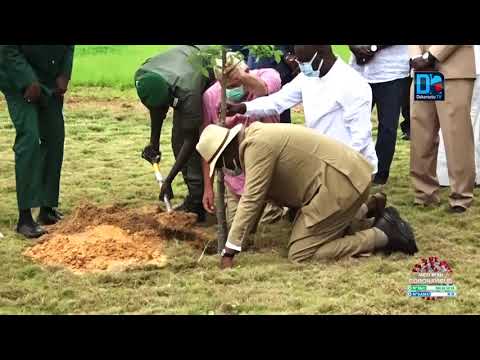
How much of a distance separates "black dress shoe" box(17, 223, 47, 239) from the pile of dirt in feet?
0.25

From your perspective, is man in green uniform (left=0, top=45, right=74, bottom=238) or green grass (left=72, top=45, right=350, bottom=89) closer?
man in green uniform (left=0, top=45, right=74, bottom=238)

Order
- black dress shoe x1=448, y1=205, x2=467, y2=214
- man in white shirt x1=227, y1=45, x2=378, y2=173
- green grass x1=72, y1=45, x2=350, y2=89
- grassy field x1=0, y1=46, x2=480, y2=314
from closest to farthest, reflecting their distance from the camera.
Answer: grassy field x1=0, y1=46, x2=480, y2=314 < man in white shirt x1=227, y1=45, x2=378, y2=173 < black dress shoe x1=448, y1=205, x2=467, y2=214 < green grass x1=72, y1=45, x2=350, y2=89

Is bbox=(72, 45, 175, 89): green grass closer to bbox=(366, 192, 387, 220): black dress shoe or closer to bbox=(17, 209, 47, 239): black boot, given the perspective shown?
bbox=(17, 209, 47, 239): black boot

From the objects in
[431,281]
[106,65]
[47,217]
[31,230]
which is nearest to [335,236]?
[431,281]

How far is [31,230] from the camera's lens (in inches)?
209

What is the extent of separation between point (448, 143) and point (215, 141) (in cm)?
199

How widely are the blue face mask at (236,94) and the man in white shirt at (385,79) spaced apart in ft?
4.42

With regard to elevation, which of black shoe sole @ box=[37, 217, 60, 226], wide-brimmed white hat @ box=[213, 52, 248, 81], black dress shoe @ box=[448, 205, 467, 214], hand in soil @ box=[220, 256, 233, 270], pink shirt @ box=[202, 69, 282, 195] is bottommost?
black shoe sole @ box=[37, 217, 60, 226]

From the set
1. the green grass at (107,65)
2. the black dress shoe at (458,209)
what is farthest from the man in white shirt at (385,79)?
the green grass at (107,65)

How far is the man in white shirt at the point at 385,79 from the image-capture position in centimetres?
635

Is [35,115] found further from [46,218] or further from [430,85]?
[430,85]

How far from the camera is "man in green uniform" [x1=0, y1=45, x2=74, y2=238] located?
5.22m

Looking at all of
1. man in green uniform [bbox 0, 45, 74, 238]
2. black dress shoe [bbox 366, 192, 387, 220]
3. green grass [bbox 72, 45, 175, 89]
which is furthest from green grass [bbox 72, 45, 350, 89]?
black dress shoe [bbox 366, 192, 387, 220]

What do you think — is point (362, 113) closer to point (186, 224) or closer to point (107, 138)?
point (186, 224)
